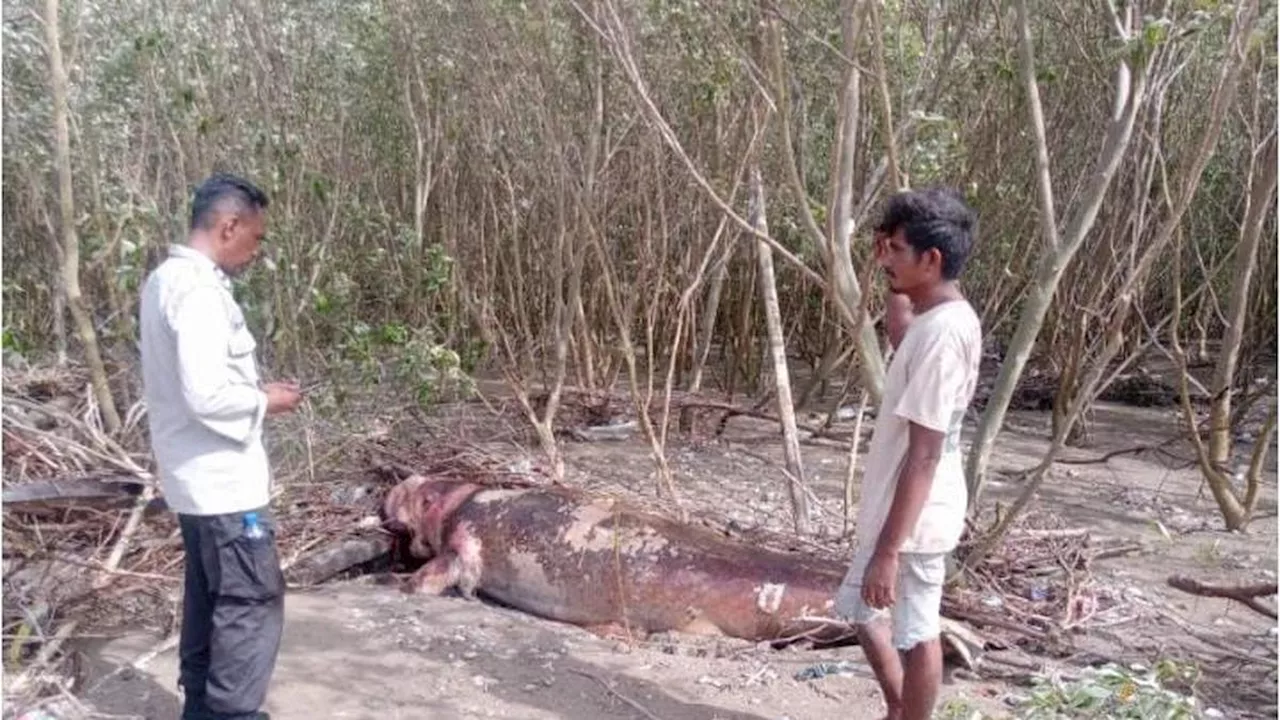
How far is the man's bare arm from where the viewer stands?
3170 mm

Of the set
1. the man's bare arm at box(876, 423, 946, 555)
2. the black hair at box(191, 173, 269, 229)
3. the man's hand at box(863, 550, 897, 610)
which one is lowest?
the man's hand at box(863, 550, 897, 610)

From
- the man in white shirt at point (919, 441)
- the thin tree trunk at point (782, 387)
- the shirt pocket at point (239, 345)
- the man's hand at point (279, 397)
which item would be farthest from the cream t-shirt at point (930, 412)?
the thin tree trunk at point (782, 387)

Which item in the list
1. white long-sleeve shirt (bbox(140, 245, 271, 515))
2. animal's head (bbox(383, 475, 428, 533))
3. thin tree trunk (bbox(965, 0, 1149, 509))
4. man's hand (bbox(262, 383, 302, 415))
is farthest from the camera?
animal's head (bbox(383, 475, 428, 533))

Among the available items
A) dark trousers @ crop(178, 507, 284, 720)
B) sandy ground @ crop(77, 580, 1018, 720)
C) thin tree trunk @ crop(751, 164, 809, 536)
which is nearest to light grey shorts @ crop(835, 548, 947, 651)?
sandy ground @ crop(77, 580, 1018, 720)

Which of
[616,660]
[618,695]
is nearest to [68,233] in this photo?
[616,660]

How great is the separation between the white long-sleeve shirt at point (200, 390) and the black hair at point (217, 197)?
4.2 inches

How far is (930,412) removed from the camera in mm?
3137

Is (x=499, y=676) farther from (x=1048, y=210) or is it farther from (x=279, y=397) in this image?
(x=1048, y=210)

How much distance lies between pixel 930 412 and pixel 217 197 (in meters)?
2.08

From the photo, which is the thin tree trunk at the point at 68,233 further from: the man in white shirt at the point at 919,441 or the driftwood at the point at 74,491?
the man in white shirt at the point at 919,441

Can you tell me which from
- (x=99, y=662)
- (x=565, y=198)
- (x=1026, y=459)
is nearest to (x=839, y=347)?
(x=1026, y=459)

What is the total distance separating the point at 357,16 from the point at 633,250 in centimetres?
249

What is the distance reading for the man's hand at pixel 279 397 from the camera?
3494 millimetres

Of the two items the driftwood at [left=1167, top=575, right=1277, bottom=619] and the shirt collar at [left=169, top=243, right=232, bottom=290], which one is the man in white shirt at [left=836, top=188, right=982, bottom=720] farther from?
the shirt collar at [left=169, top=243, right=232, bottom=290]
